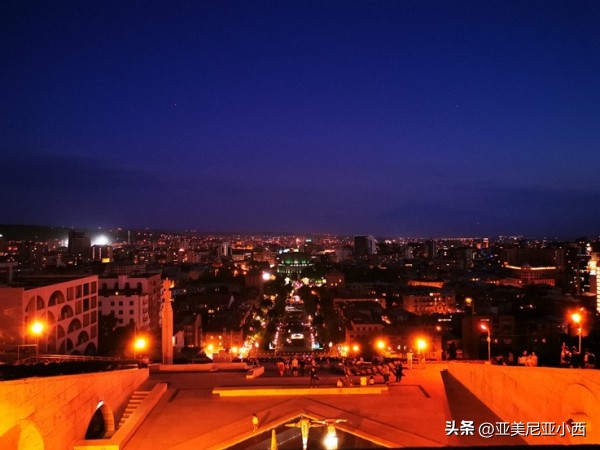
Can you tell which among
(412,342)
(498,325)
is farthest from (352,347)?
(498,325)

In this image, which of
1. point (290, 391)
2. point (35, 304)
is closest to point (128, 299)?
point (35, 304)

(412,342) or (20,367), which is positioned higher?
(20,367)

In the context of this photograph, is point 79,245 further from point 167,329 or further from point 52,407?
point 52,407

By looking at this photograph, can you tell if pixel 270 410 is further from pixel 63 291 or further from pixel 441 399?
pixel 63 291

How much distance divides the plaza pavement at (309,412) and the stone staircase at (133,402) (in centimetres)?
63

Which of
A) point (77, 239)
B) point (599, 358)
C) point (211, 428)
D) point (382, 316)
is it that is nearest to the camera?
point (211, 428)

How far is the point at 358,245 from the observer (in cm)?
18738

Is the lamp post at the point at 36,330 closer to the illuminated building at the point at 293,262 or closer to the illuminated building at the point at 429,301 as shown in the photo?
the illuminated building at the point at 429,301

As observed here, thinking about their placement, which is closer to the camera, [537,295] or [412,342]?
[412,342]

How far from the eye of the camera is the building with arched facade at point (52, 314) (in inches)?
709

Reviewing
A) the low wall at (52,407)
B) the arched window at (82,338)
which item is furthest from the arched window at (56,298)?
the low wall at (52,407)

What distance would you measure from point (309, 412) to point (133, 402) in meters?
4.59

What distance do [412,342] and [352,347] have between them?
530 cm

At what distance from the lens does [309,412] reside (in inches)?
431
